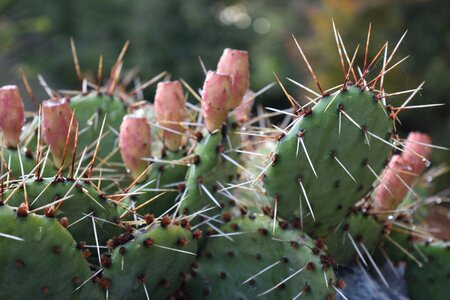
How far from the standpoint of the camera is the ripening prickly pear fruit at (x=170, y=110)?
2.20 m

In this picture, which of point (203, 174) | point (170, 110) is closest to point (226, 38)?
point (170, 110)

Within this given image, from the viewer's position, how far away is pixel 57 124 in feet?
6.31

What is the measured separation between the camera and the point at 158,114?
2.23m

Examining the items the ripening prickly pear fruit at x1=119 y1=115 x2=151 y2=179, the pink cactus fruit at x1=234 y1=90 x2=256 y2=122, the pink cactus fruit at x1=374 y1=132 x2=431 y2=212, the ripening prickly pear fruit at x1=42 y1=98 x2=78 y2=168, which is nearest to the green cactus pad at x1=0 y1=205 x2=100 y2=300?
the ripening prickly pear fruit at x1=42 y1=98 x2=78 y2=168

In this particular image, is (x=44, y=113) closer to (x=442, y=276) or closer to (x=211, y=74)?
(x=211, y=74)

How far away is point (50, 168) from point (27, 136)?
27 centimetres

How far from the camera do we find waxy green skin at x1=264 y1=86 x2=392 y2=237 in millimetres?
1807

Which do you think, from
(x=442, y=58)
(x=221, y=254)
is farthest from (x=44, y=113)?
(x=442, y=58)

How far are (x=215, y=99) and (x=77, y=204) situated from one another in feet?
1.74

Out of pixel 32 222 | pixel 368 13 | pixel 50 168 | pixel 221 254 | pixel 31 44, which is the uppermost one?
pixel 32 222

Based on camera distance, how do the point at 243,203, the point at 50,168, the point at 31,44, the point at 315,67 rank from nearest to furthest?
the point at 50,168
the point at 243,203
the point at 315,67
the point at 31,44

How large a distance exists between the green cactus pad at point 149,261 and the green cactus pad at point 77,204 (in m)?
0.12

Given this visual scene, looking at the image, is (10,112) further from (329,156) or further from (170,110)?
(329,156)

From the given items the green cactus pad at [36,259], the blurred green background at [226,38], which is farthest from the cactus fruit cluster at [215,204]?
the blurred green background at [226,38]
